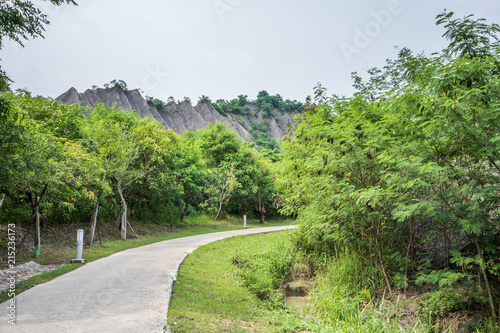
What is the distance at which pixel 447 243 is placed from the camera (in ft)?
19.8

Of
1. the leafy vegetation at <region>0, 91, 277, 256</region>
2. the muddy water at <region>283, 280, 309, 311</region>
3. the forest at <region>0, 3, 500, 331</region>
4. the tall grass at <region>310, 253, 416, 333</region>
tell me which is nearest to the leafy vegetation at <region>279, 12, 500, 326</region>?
the forest at <region>0, 3, 500, 331</region>

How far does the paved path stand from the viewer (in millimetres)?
3934

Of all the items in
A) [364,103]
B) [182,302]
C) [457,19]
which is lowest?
[182,302]

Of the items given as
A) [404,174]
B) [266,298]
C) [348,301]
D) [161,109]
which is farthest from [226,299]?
[161,109]

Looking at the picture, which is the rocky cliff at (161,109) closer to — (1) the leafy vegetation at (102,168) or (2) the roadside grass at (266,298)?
(1) the leafy vegetation at (102,168)

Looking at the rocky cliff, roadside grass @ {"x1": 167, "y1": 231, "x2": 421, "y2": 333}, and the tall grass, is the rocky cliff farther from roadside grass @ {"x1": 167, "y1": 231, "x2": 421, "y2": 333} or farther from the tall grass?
the tall grass

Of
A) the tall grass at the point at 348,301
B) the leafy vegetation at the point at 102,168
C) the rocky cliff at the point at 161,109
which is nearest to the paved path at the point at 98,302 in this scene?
the tall grass at the point at 348,301

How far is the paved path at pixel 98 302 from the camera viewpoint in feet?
12.9

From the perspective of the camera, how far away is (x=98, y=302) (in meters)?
4.93

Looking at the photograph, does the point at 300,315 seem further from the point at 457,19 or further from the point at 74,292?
the point at 457,19

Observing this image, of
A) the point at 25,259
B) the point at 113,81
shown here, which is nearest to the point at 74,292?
the point at 25,259

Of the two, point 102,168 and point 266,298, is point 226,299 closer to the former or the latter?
point 266,298

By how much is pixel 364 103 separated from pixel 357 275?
13.6 feet

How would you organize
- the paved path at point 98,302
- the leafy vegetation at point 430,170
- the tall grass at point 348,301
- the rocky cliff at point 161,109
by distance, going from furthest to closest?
the rocky cliff at point 161,109
the tall grass at point 348,301
the leafy vegetation at point 430,170
the paved path at point 98,302
